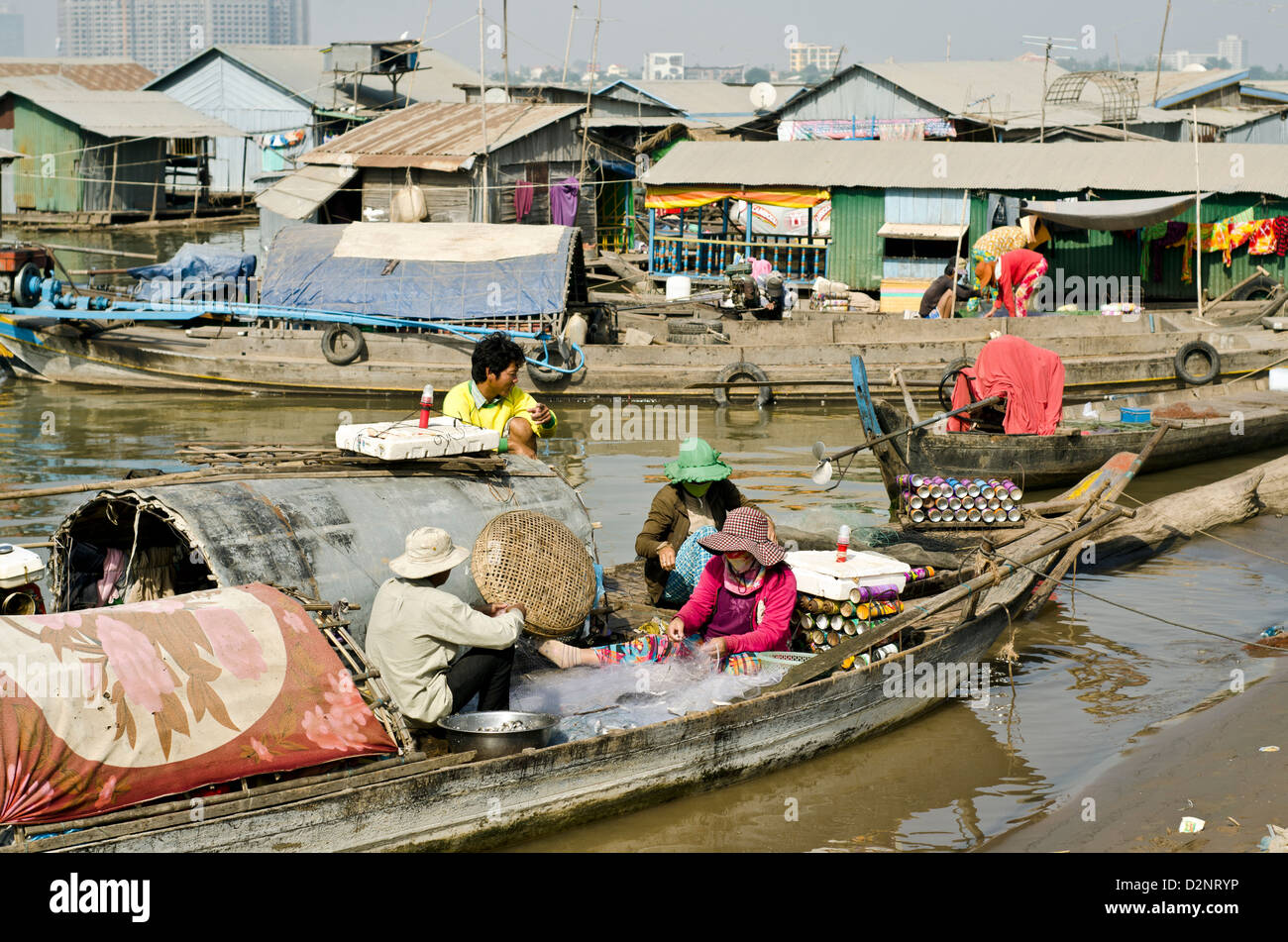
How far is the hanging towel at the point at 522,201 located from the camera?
78.6 feet

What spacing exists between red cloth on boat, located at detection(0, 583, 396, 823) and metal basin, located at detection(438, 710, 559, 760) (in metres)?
0.34

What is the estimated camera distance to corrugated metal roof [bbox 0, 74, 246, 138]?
116 ft

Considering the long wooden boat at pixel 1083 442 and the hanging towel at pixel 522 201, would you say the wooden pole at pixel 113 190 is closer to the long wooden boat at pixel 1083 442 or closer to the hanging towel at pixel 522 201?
the hanging towel at pixel 522 201

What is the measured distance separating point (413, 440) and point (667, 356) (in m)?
10.7

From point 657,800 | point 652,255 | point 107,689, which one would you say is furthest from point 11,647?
point 652,255

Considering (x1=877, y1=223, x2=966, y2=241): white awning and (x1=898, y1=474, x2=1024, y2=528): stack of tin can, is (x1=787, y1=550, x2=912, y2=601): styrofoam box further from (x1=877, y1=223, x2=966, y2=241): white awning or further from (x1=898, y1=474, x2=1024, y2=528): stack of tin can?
(x1=877, y1=223, x2=966, y2=241): white awning

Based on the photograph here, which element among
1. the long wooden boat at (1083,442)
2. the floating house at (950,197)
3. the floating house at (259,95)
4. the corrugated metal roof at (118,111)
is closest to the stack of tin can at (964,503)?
the long wooden boat at (1083,442)

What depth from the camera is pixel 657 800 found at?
6.39m

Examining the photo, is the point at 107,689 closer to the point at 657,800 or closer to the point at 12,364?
the point at 657,800

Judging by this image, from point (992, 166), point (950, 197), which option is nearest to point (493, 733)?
point (950, 197)

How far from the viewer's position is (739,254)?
77.4 feet

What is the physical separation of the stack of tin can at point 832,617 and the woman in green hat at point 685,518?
0.68m
